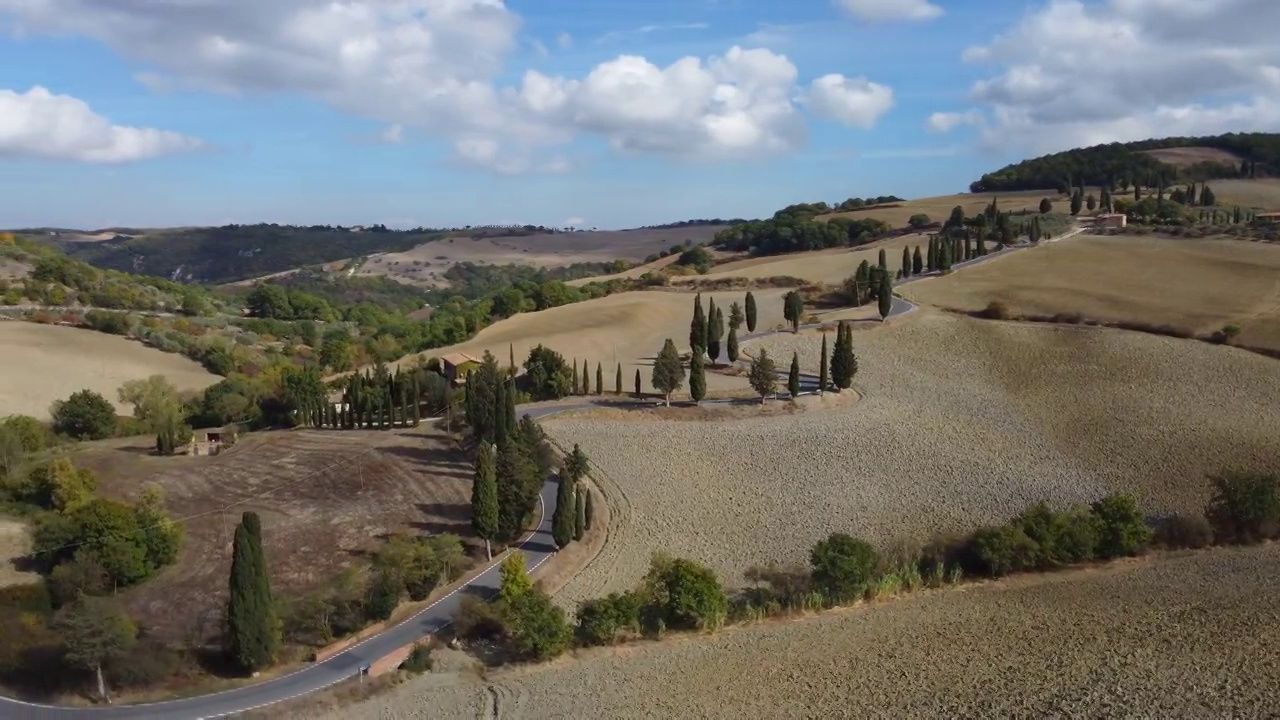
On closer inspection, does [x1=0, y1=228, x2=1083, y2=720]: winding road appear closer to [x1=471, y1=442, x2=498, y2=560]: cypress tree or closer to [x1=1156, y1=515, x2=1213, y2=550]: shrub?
[x1=471, y1=442, x2=498, y2=560]: cypress tree

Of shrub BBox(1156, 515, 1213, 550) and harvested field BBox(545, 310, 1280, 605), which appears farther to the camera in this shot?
harvested field BBox(545, 310, 1280, 605)

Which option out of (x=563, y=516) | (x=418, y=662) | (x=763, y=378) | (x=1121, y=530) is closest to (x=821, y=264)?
(x=763, y=378)

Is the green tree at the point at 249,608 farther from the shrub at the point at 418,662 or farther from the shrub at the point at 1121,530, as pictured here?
the shrub at the point at 1121,530

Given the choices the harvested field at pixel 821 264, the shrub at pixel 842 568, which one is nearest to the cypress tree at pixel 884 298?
the harvested field at pixel 821 264

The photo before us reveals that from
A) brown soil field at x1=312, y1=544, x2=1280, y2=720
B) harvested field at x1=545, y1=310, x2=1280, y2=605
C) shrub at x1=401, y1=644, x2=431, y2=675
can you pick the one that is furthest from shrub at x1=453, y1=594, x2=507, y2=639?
harvested field at x1=545, y1=310, x2=1280, y2=605

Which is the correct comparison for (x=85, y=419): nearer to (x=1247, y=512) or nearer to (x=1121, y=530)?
(x=1121, y=530)

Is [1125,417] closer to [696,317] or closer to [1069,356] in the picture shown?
[1069,356]
